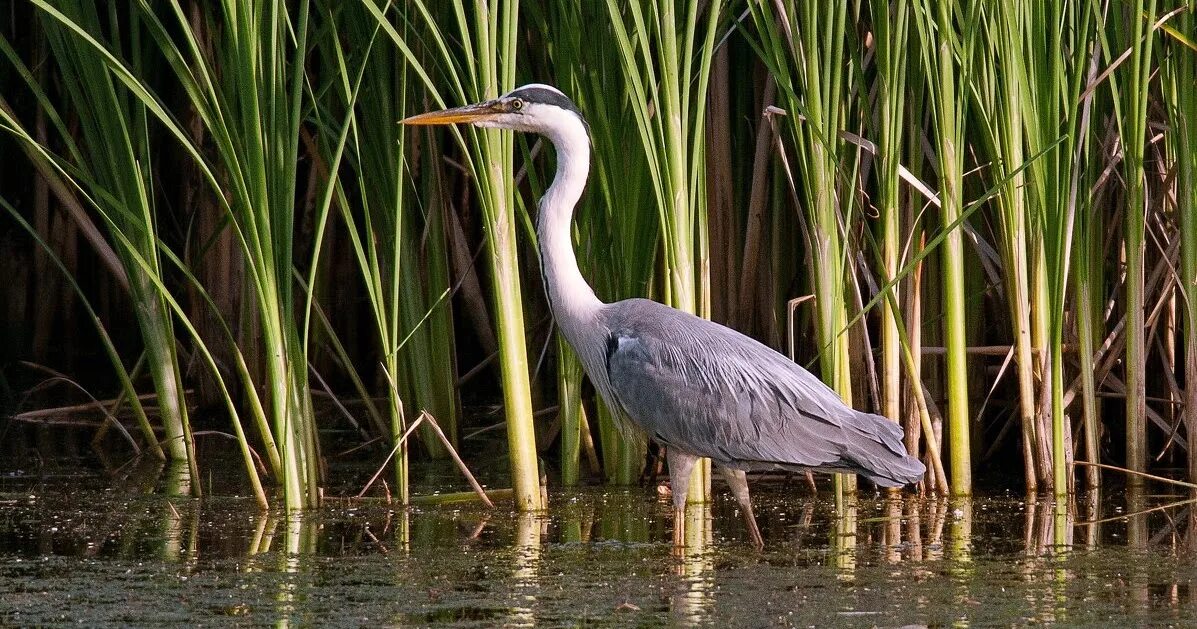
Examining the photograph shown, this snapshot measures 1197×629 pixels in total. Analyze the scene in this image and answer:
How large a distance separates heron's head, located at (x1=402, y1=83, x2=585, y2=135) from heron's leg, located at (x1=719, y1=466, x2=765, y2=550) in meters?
1.29

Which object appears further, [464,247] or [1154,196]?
[464,247]

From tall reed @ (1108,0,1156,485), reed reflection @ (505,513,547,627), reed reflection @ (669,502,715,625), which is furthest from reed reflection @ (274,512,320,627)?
tall reed @ (1108,0,1156,485)

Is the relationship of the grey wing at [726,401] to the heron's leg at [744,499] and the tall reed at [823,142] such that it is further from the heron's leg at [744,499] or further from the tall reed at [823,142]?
the tall reed at [823,142]

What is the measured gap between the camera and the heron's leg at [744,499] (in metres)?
4.55

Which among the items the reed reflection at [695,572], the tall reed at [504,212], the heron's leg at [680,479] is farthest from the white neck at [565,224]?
the reed reflection at [695,572]

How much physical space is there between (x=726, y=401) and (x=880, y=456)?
53 cm

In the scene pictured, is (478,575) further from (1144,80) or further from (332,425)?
(332,425)

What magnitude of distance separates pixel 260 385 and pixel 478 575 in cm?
288

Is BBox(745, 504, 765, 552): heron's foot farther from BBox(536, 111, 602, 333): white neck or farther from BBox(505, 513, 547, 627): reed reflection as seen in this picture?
BBox(536, 111, 602, 333): white neck

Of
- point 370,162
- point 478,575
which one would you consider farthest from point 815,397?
point 370,162

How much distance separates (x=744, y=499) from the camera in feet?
15.6

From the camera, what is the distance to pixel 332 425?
707 cm

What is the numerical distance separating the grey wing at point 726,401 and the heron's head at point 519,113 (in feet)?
2.25

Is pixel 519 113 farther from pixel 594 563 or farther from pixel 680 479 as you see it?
pixel 594 563
